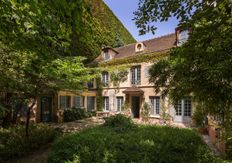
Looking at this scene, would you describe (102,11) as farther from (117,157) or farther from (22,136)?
(117,157)

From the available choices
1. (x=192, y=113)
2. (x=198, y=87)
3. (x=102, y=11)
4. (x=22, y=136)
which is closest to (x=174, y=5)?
(x=198, y=87)

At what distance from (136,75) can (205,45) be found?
16531mm

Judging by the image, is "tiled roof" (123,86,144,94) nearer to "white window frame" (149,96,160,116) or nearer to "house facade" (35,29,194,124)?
"house facade" (35,29,194,124)

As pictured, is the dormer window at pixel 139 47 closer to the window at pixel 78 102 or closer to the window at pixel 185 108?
the window at pixel 185 108

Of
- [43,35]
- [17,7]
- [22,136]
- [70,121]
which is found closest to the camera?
[17,7]

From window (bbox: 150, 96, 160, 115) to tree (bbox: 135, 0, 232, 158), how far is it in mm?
13920

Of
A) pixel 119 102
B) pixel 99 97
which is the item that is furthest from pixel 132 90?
pixel 99 97

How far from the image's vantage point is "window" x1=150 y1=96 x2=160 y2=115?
18234 mm

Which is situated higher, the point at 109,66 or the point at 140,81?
the point at 109,66

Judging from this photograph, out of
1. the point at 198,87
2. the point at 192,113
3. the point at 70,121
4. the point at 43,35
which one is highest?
the point at 43,35

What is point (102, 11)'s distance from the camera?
28.3m

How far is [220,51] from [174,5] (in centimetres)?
123

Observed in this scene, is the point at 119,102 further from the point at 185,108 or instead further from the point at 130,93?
the point at 185,108

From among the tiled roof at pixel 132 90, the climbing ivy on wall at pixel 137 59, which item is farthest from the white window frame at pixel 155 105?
the climbing ivy on wall at pixel 137 59
